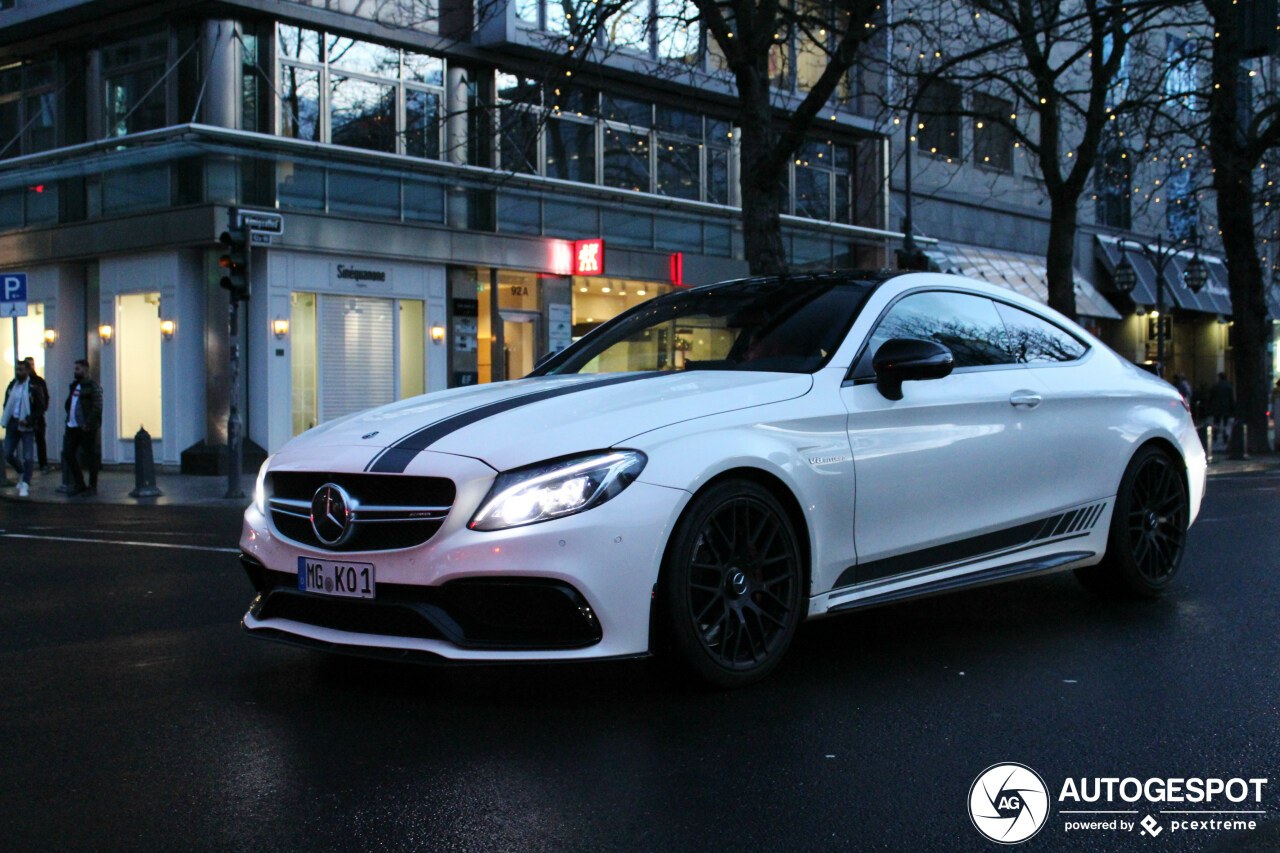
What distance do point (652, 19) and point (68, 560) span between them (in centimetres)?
955

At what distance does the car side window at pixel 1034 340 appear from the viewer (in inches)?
249

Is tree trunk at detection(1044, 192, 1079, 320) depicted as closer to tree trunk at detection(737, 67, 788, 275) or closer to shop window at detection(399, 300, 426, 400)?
tree trunk at detection(737, 67, 788, 275)

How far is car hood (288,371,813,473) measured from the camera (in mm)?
4449

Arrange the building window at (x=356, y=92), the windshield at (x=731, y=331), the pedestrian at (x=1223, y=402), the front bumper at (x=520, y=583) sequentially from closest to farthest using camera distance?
the front bumper at (x=520, y=583)
the windshield at (x=731, y=331)
the building window at (x=356, y=92)
the pedestrian at (x=1223, y=402)

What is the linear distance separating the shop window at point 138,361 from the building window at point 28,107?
13.0ft

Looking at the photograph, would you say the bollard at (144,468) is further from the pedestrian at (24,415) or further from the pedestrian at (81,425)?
the pedestrian at (24,415)

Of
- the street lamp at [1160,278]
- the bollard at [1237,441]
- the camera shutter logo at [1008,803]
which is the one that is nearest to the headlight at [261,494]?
the camera shutter logo at [1008,803]

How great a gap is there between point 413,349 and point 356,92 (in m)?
4.82

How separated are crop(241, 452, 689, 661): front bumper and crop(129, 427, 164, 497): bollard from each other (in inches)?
552


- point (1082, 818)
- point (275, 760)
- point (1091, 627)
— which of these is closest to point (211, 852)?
point (275, 760)

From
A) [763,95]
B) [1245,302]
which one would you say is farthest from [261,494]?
[1245,302]

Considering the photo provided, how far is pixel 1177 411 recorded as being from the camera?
23.0 ft

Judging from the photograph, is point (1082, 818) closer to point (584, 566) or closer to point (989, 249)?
point (584, 566)

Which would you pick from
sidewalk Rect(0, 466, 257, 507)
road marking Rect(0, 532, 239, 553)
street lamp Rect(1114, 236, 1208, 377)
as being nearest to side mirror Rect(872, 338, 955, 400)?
road marking Rect(0, 532, 239, 553)
